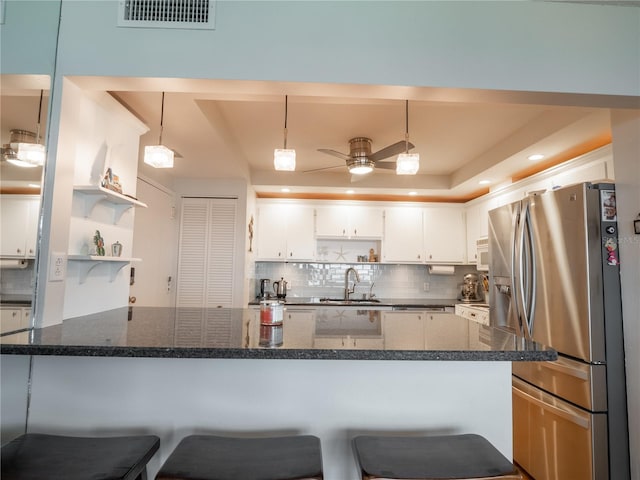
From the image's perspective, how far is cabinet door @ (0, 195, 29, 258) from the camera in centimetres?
123

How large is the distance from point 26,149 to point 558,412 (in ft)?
10.0

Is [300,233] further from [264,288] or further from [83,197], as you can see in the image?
[83,197]

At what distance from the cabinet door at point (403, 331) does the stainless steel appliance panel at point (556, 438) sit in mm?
1105

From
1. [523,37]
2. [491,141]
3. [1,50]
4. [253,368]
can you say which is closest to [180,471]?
[253,368]

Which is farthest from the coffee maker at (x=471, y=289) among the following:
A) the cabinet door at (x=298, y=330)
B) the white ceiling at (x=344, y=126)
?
the cabinet door at (x=298, y=330)

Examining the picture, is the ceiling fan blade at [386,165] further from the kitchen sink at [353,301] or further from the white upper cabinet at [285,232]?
the kitchen sink at [353,301]

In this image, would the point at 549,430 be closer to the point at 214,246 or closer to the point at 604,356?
the point at 604,356

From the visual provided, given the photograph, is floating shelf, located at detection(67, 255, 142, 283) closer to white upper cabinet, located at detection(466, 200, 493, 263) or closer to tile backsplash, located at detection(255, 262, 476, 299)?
tile backsplash, located at detection(255, 262, 476, 299)

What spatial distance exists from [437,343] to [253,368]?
27.7 inches

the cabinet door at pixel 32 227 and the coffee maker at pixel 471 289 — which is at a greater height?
the cabinet door at pixel 32 227

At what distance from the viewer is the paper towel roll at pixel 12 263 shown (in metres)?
1.24

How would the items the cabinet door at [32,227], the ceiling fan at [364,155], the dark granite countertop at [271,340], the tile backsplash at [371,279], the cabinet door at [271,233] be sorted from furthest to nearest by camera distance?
the tile backsplash at [371,279] → the cabinet door at [271,233] → the ceiling fan at [364,155] → the cabinet door at [32,227] → the dark granite countertop at [271,340]

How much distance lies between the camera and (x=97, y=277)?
1.87 m

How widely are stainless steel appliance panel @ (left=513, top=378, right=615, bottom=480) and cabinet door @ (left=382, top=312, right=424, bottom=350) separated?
111 cm
